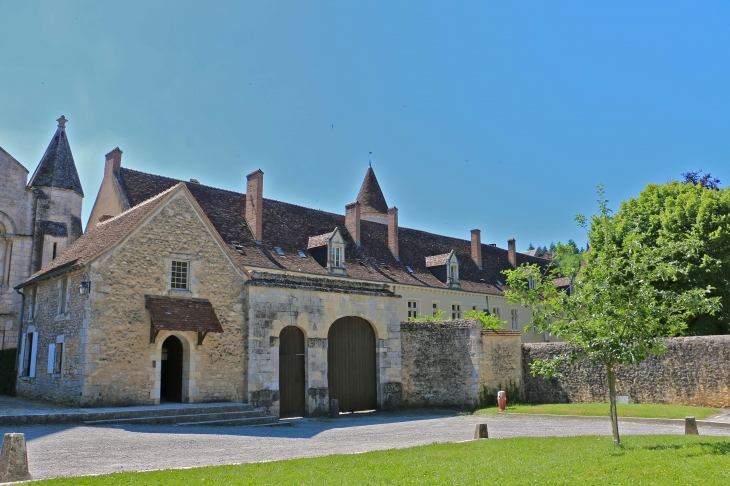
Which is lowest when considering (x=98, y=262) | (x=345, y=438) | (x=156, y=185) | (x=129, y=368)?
(x=345, y=438)

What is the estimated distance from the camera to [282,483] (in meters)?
7.21

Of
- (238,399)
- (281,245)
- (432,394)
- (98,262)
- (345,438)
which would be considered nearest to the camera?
(345,438)

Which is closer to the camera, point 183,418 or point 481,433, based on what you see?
point 481,433

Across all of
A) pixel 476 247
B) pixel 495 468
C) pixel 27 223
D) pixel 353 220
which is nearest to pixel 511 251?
pixel 476 247

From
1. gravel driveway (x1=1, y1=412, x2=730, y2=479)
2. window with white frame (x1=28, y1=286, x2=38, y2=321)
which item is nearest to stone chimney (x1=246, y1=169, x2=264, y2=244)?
window with white frame (x1=28, y1=286, x2=38, y2=321)

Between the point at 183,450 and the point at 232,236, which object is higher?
the point at 232,236

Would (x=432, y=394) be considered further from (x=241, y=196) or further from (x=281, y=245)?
(x=241, y=196)

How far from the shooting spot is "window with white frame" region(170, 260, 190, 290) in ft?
54.1

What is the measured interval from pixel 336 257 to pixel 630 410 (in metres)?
14.6

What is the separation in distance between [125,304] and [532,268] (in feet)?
33.3

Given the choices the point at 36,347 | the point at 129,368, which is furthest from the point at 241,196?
the point at 129,368

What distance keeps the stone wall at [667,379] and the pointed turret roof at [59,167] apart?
21737mm

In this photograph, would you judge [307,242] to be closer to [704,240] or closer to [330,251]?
[330,251]

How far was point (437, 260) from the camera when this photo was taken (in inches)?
1334
